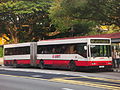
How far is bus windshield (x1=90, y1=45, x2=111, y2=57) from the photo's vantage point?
2289cm

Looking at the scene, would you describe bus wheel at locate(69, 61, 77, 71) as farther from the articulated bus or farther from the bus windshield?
the bus windshield

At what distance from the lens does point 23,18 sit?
42.0 metres

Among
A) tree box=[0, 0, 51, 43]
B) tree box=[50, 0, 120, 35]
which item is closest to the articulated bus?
tree box=[50, 0, 120, 35]

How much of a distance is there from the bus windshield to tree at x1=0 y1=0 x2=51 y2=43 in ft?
52.2

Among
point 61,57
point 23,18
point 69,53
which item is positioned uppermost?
point 23,18

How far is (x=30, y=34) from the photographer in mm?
45625

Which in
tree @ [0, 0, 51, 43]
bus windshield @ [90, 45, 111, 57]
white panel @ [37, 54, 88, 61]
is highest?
tree @ [0, 0, 51, 43]

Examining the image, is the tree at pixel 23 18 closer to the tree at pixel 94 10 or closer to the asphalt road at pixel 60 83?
the tree at pixel 94 10

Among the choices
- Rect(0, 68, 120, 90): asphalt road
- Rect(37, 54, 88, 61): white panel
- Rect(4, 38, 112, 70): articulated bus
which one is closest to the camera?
Rect(0, 68, 120, 90): asphalt road

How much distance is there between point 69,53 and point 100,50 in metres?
2.71

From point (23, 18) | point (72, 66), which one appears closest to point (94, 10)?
point (72, 66)

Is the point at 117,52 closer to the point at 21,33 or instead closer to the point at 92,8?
the point at 92,8

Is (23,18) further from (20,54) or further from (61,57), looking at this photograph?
(61,57)

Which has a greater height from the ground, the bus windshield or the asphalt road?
the bus windshield
